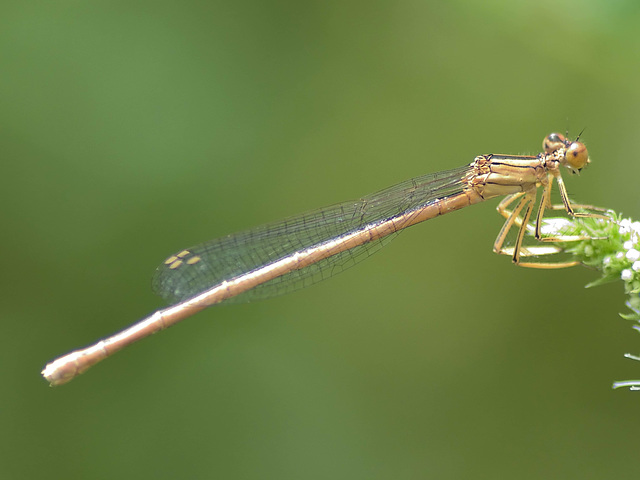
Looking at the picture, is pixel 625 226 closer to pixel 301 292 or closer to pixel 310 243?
pixel 310 243

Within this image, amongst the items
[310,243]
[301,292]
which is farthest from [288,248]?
[301,292]

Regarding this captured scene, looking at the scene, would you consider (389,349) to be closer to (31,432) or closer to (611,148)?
(611,148)

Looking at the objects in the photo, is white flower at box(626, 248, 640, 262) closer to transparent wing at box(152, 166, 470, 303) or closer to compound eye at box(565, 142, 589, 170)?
compound eye at box(565, 142, 589, 170)

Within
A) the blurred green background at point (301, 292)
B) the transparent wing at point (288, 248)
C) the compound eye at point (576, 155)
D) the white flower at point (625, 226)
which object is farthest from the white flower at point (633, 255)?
the blurred green background at point (301, 292)

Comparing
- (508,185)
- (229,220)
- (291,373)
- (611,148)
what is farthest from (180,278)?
(611,148)

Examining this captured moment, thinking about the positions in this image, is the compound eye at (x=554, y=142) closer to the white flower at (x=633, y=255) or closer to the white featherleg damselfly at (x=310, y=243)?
the white featherleg damselfly at (x=310, y=243)

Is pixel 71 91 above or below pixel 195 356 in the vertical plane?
above
